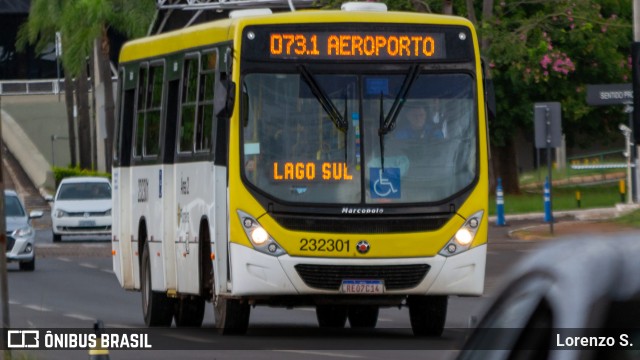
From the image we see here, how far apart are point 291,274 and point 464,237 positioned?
165 centimetres

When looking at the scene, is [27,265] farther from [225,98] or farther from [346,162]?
[225,98]

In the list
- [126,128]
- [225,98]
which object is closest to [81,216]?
[126,128]

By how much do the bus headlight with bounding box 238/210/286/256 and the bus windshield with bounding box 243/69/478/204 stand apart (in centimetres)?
31

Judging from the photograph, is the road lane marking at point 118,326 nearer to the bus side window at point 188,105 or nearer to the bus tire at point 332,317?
the bus tire at point 332,317

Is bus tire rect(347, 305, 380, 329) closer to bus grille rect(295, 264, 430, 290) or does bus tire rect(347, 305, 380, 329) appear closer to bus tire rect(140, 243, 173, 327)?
bus tire rect(140, 243, 173, 327)

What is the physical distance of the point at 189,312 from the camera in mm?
19328

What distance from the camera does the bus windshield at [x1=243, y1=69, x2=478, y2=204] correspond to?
16.2m

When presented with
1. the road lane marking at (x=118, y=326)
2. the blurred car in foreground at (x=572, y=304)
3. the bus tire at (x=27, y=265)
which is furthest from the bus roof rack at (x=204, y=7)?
the blurred car in foreground at (x=572, y=304)

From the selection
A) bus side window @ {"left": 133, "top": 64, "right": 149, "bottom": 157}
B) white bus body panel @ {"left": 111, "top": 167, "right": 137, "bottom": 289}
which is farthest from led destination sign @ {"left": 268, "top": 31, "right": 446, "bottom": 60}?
white bus body panel @ {"left": 111, "top": 167, "right": 137, "bottom": 289}

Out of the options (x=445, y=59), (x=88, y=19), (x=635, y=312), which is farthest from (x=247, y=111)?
(x=88, y=19)

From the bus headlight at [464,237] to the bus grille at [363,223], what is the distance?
0.17m

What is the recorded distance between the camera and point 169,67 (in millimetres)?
18688

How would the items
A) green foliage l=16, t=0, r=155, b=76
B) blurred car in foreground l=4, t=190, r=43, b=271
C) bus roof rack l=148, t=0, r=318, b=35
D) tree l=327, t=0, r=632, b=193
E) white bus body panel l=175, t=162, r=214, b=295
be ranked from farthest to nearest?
green foliage l=16, t=0, r=155, b=76 < bus roof rack l=148, t=0, r=318, b=35 < tree l=327, t=0, r=632, b=193 < blurred car in foreground l=4, t=190, r=43, b=271 < white bus body panel l=175, t=162, r=214, b=295

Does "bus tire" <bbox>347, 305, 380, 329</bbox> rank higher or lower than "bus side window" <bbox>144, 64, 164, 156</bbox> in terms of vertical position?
lower
